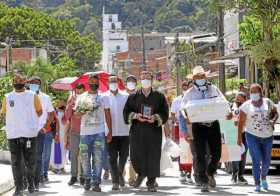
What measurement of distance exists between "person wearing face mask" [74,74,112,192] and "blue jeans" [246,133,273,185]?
2508 millimetres

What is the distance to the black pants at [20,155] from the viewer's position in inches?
563

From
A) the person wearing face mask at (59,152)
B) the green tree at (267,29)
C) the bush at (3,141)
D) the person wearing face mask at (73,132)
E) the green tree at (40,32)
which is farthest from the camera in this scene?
the green tree at (40,32)

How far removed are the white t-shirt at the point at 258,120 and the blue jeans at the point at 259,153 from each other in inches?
3.8

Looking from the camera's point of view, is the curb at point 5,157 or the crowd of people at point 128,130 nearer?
the crowd of people at point 128,130

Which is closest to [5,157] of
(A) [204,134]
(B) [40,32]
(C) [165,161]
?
(C) [165,161]

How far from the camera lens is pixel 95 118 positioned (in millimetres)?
15180

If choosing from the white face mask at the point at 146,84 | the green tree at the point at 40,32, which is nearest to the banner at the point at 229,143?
the white face mask at the point at 146,84

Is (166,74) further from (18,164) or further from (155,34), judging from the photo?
(18,164)

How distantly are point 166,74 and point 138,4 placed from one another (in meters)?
78.1

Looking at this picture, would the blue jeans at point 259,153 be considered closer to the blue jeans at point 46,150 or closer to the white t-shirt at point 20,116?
the white t-shirt at point 20,116

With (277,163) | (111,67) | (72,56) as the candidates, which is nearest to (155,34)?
(111,67)

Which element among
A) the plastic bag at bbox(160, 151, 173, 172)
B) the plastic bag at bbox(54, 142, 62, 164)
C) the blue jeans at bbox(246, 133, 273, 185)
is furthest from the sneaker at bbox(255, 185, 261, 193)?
the plastic bag at bbox(54, 142, 62, 164)

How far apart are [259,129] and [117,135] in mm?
2545

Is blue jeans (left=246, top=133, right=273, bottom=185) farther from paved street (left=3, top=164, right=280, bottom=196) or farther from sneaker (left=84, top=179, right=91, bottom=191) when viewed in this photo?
sneaker (left=84, top=179, right=91, bottom=191)
